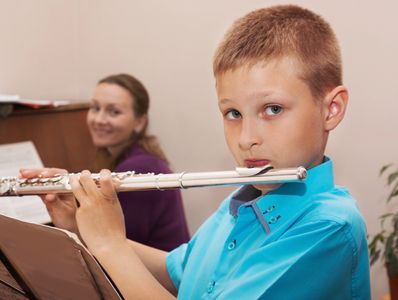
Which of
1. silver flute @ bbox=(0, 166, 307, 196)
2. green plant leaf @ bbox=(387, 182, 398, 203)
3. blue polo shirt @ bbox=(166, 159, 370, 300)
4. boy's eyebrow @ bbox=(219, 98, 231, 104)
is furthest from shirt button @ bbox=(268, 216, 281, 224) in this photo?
green plant leaf @ bbox=(387, 182, 398, 203)

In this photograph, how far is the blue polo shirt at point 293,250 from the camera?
2.36 feet

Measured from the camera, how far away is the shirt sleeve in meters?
0.72

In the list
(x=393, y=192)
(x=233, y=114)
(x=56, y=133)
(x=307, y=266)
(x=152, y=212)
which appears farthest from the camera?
(x=56, y=133)

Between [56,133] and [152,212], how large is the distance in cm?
56

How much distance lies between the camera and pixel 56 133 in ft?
6.72

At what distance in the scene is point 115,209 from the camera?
86 centimetres

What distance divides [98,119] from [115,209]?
1.28 m

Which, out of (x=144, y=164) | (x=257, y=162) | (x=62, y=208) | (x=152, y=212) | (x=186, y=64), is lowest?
(x=152, y=212)

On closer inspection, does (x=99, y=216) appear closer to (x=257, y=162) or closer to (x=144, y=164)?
(x=257, y=162)

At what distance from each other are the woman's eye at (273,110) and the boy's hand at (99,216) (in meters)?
0.29

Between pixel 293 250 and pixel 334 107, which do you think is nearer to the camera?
pixel 293 250

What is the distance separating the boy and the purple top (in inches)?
34.8

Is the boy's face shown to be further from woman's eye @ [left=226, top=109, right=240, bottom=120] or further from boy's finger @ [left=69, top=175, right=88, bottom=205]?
boy's finger @ [left=69, top=175, right=88, bottom=205]

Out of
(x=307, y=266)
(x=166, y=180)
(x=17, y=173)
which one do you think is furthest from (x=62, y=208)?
(x=17, y=173)
